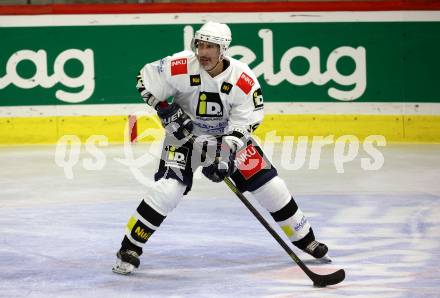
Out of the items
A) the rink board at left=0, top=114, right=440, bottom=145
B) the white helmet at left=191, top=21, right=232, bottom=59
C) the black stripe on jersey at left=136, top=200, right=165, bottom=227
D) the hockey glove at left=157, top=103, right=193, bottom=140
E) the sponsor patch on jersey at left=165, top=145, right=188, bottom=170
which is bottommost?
the rink board at left=0, top=114, right=440, bottom=145

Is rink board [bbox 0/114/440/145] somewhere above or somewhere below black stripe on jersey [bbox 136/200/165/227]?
below

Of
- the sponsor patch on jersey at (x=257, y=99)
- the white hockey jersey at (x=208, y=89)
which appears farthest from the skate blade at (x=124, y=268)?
the sponsor patch on jersey at (x=257, y=99)

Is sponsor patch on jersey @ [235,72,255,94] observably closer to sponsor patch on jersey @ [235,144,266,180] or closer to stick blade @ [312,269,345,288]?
sponsor patch on jersey @ [235,144,266,180]

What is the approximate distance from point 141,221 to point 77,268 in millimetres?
482

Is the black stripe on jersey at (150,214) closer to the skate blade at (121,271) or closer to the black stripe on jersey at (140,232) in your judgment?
the black stripe on jersey at (140,232)

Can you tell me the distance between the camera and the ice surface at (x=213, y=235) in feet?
17.9

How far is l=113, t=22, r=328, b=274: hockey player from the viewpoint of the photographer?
568 cm

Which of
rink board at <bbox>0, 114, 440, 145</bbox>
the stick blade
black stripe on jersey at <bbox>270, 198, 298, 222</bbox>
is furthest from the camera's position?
rink board at <bbox>0, 114, 440, 145</bbox>

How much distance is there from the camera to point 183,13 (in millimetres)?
11047

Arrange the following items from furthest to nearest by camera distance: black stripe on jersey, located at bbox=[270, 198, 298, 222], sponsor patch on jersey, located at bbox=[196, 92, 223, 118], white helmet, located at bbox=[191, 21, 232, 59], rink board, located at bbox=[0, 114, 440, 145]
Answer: rink board, located at bbox=[0, 114, 440, 145]
black stripe on jersey, located at bbox=[270, 198, 298, 222]
sponsor patch on jersey, located at bbox=[196, 92, 223, 118]
white helmet, located at bbox=[191, 21, 232, 59]

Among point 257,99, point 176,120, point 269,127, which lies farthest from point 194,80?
point 269,127

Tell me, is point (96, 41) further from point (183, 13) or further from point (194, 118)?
point (194, 118)

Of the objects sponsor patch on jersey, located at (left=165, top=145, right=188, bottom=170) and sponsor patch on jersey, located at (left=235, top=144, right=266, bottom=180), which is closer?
sponsor patch on jersey, located at (left=165, top=145, right=188, bottom=170)

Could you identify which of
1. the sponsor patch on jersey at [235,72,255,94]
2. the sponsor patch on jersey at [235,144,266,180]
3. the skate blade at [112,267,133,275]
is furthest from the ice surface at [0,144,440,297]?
the sponsor patch on jersey at [235,72,255,94]
